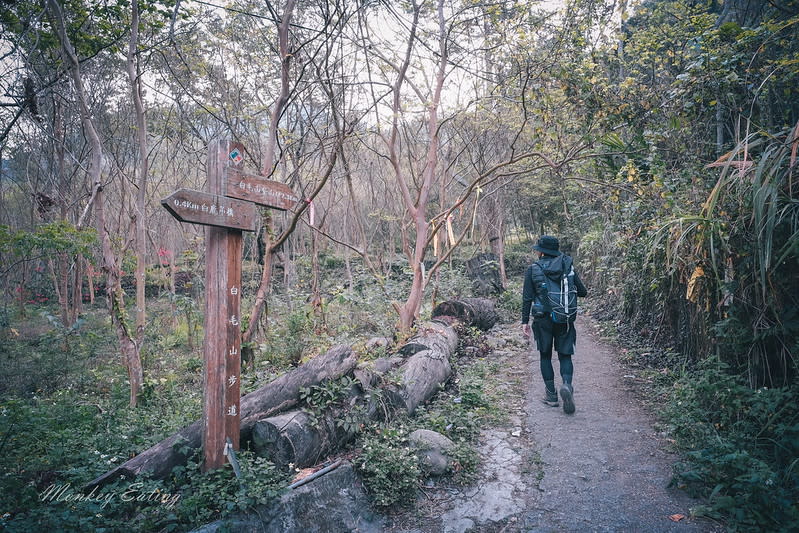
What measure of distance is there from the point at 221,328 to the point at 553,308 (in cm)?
343

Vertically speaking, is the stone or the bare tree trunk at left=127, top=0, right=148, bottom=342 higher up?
the bare tree trunk at left=127, top=0, right=148, bottom=342

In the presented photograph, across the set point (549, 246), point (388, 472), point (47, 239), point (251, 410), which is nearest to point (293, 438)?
point (251, 410)

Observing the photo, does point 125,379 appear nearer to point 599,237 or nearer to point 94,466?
point 94,466

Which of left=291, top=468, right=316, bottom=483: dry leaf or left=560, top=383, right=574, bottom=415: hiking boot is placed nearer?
left=291, top=468, right=316, bottom=483: dry leaf

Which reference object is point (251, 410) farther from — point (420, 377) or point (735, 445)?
point (735, 445)

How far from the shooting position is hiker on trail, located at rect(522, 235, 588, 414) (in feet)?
15.7

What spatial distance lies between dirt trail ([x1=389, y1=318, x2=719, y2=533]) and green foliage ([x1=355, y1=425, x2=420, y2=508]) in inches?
5.7

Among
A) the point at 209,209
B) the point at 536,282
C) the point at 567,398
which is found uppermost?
the point at 209,209

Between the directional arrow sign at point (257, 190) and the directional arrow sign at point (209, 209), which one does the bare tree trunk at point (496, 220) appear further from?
the directional arrow sign at point (209, 209)

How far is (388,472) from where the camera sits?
3438 mm

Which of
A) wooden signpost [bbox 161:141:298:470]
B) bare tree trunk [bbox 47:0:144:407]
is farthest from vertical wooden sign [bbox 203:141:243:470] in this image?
bare tree trunk [bbox 47:0:144:407]

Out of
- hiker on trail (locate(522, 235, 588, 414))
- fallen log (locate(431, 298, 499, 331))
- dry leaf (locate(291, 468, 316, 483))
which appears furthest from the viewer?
fallen log (locate(431, 298, 499, 331))

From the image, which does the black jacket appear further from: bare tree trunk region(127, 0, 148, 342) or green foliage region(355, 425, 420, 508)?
bare tree trunk region(127, 0, 148, 342)

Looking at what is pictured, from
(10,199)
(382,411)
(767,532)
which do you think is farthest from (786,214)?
(10,199)
